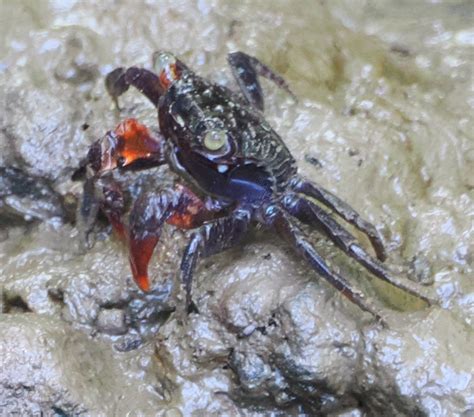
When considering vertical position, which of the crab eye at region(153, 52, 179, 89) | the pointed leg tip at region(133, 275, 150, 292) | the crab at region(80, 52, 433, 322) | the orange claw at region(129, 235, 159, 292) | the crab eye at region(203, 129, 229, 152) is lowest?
the pointed leg tip at region(133, 275, 150, 292)

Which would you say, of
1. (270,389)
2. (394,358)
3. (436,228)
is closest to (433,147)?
(436,228)

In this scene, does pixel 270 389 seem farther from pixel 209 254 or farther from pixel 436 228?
pixel 436 228

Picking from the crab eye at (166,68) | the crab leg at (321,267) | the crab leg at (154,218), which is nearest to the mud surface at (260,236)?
the crab leg at (321,267)

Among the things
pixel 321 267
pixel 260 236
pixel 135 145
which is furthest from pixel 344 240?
pixel 135 145

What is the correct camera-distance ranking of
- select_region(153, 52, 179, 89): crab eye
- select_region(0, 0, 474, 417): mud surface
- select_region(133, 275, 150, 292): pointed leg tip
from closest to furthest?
select_region(0, 0, 474, 417): mud surface
select_region(133, 275, 150, 292): pointed leg tip
select_region(153, 52, 179, 89): crab eye

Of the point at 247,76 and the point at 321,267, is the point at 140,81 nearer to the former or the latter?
the point at 247,76

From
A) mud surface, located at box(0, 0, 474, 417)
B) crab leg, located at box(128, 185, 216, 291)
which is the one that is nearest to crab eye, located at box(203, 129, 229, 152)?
crab leg, located at box(128, 185, 216, 291)

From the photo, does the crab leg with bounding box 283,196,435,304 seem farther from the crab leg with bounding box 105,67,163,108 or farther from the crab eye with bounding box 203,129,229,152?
the crab leg with bounding box 105,67,163,108
